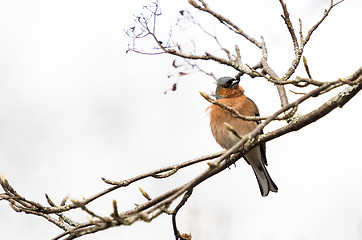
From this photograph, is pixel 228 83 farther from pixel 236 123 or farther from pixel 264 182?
pixel 264 182

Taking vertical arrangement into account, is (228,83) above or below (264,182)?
above

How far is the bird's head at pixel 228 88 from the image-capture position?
247 inches

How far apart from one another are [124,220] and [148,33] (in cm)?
279

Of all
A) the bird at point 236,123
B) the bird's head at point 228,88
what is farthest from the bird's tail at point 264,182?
the bird's head at point 228,88

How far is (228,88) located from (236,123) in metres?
0.76

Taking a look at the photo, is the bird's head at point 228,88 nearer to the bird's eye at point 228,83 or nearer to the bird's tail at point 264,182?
the bird's eye at point 228,83

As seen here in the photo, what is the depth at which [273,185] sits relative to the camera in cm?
651

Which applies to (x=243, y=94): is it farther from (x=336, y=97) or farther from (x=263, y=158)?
(x=336, y=97)

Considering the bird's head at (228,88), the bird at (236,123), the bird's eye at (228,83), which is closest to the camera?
the bird at (236,123)

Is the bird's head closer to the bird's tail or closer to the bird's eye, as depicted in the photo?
the bird's eye

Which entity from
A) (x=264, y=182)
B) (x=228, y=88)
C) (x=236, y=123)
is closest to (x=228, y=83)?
(x=228, y=88)

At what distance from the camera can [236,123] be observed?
5.81 metres

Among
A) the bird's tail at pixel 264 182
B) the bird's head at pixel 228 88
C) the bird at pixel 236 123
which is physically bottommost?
the bird's tail at pixel 264 182

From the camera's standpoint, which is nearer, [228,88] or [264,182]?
[228,88]
